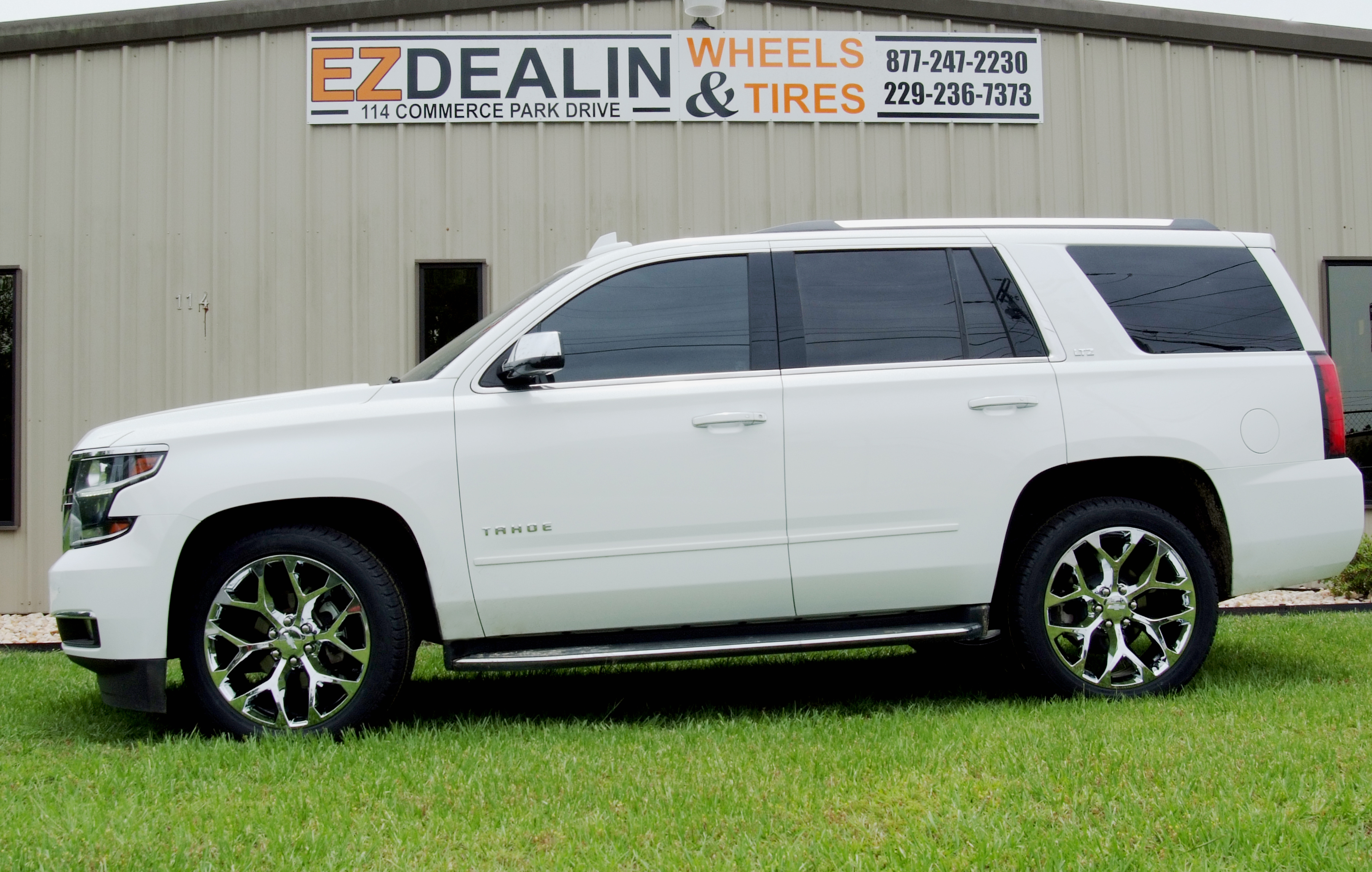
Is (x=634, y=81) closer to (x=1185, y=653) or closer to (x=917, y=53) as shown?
(x=917, y=53)

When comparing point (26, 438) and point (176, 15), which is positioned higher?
point (176, 15)

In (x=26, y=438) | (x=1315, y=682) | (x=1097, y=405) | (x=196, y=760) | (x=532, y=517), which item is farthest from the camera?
(x=26, y=438)

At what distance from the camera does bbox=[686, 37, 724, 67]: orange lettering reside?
879 cm

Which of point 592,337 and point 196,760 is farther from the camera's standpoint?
point 592,337

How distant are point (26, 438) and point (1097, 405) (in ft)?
25.8

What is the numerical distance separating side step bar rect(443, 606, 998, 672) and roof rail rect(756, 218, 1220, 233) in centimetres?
169

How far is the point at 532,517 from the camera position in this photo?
4.22 metres

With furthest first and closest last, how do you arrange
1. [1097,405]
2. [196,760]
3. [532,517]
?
[1097,405], [532,517], [196,760]

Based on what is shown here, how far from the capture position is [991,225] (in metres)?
4.86

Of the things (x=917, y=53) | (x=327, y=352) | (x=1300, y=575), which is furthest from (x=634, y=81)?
(x=1300, y=575)

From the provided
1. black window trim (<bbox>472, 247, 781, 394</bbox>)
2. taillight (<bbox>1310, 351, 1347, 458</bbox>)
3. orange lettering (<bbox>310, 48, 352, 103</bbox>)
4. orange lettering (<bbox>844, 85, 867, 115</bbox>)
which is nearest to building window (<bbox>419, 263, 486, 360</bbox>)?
orange lettering (<bbox>310, 48, 352, 103</bbox>)

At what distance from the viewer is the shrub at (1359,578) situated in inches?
310

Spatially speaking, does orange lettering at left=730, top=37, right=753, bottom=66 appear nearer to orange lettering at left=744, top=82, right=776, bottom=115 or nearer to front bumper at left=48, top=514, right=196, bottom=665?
orange lettering at left=744, top=82, right=776, bottom=115

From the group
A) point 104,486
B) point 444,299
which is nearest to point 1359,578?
point 444,299
